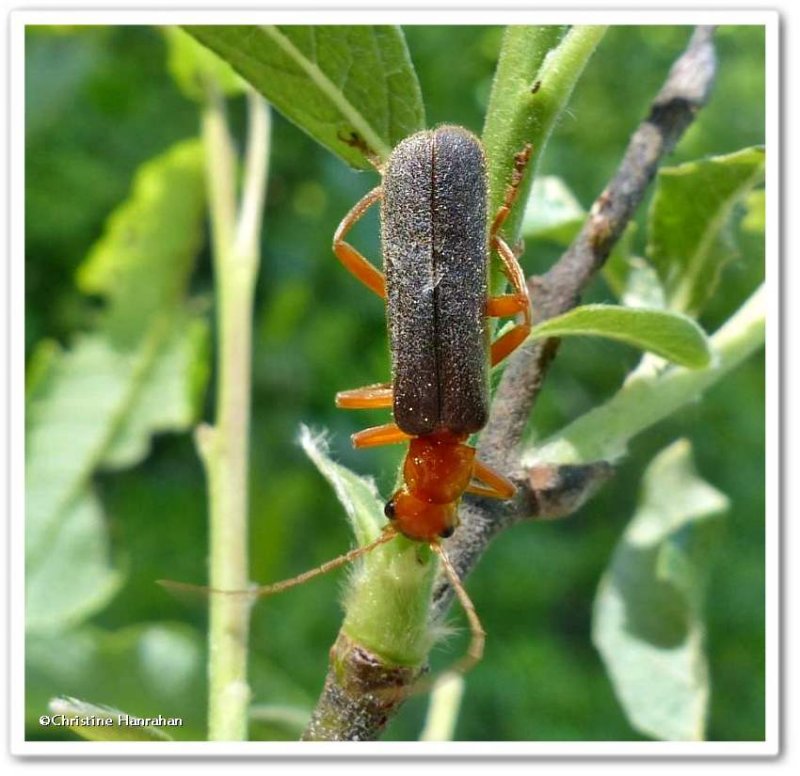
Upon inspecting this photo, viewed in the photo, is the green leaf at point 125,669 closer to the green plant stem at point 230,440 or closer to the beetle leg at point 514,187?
the green plant stem at point 230,440

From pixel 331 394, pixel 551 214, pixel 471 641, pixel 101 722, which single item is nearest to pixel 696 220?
pixel 551 214

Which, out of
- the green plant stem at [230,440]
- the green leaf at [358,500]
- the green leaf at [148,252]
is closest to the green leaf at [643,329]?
the green leaf at [358,500]

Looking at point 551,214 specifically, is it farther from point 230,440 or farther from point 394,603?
point 394,603

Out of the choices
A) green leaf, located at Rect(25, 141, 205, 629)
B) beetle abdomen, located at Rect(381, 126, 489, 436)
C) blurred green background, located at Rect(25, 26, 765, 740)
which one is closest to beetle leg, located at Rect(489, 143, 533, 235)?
beetle abdomen, located at Rect(381, 126, 489, 436)
